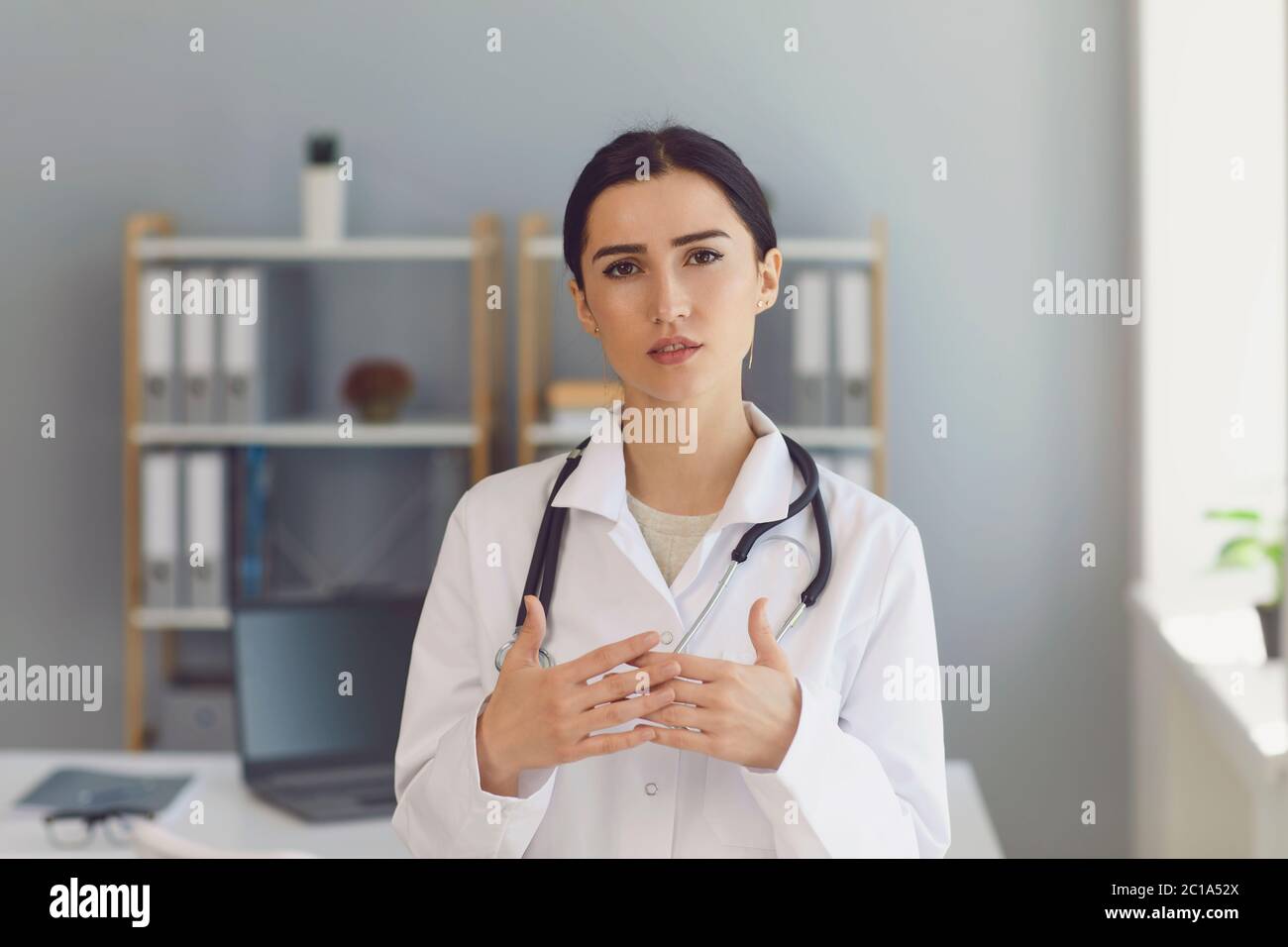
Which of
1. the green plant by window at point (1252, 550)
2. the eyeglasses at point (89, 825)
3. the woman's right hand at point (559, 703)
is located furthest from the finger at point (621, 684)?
the green plant by window at point (1252, 550)

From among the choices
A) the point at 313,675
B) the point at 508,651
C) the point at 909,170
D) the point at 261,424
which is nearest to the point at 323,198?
the point at 261,424

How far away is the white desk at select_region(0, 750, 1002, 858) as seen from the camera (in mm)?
999

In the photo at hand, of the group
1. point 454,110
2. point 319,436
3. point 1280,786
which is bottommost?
point 1280,786

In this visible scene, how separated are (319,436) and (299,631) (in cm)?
24

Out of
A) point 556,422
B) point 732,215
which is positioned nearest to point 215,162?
point 556,422

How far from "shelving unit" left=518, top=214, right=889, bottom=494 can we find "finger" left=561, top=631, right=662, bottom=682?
25 centimetres

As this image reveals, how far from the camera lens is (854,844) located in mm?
617

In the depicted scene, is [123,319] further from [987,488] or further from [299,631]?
[987,488]

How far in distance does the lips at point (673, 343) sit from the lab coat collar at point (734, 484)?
8 centimetres

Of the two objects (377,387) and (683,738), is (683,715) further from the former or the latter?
(377,387)

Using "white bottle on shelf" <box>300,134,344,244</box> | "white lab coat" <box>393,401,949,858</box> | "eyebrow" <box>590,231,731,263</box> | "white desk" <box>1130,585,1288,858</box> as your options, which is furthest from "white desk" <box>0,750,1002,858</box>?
"white bottle on shelf" <box>300,134,344,244</box>

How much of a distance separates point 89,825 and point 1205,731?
3.79 feet
